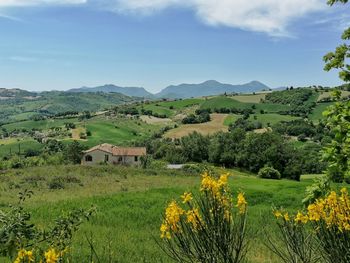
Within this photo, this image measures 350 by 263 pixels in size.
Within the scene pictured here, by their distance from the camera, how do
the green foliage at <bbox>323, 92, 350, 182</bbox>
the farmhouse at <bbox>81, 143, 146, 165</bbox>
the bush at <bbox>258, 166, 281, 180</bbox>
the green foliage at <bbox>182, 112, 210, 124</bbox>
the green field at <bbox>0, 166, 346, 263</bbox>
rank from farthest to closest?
the green foliage at <bbox>182, 112, 210, 124</bbox> → the farmhouse at <bbox>81, 143, 146, 165</bbox> → the bush at <bbox>258, 166, 281, 180</bbox> → the green field at <bbox>0, 166, 346, 263</bbox> → the green foliage at <bbox>323, 92, 350, 182</bbox>

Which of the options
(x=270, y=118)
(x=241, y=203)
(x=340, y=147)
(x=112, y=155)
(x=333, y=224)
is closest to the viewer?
(x=241, y=203)

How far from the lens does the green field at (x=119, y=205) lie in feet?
44.2

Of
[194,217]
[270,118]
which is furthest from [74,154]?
A: [194,217]

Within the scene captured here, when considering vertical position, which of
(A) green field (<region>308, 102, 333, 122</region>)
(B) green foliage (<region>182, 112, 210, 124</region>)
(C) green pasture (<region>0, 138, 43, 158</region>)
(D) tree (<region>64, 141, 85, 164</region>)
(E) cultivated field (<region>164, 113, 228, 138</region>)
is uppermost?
(A) green field (<region>308, 102, 333, 122</region>)

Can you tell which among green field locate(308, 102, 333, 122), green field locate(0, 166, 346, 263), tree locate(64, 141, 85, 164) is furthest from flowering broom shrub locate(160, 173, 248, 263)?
green field locate(308, 102, 333, 122)

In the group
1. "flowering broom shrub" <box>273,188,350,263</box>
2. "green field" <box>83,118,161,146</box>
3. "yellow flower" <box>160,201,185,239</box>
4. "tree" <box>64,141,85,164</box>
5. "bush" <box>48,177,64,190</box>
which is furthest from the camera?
"green field" <box>83,118,161,146</box>

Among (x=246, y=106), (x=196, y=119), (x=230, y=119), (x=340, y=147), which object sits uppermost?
(x=340, y=147)

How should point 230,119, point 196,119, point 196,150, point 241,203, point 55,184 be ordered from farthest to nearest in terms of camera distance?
1. point 196,119
2. point 230,119
3. point 196,150
4. point 55,184
5. point 241,203

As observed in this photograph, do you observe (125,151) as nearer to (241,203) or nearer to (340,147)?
(340,147)

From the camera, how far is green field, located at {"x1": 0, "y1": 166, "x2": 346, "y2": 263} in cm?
1348

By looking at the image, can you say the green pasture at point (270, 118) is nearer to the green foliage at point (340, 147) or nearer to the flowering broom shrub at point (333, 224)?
the green foliage at point (340, 147)

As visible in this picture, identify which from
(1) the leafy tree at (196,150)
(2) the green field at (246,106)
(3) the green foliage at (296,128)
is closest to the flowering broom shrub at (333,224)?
(1) the leafy tree at (196,150)

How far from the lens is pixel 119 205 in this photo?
2431 cm

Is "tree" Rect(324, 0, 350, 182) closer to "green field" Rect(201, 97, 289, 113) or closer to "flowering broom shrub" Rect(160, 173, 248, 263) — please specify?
"flowering broom shrub" Rect(160, 173, 248, 263)
